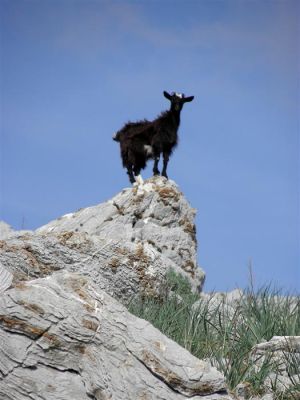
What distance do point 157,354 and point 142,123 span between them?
13985 millimetres

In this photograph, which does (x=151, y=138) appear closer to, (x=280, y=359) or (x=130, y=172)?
(x=130, y=172)

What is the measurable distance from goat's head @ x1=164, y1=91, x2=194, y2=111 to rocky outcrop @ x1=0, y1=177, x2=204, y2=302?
3.83 meters

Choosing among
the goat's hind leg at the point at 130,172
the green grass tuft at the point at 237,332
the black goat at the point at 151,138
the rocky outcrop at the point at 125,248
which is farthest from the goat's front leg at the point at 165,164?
the green grass tuft at the point at 237,332

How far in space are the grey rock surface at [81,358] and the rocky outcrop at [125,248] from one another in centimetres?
390

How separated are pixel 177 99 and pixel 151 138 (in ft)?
3.47

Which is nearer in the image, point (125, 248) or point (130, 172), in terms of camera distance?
point (125, 248)

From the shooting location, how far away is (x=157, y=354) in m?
6.27

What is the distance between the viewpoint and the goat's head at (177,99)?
19.0 m

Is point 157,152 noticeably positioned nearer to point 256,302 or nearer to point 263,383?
point 256,302

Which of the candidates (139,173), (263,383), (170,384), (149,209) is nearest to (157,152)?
(139,173)

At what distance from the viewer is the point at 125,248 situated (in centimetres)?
1179

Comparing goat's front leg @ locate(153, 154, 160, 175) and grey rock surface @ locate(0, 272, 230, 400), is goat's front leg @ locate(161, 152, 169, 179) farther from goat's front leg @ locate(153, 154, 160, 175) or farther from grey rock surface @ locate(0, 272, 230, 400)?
grey rock surface @ locate(0, 272, 230, 400)

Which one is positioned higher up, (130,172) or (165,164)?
(130,172)

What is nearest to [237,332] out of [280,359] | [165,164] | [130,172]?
[280,359]
